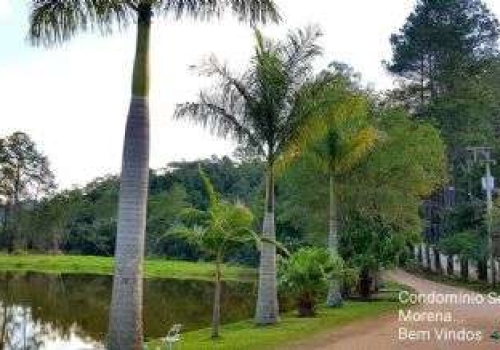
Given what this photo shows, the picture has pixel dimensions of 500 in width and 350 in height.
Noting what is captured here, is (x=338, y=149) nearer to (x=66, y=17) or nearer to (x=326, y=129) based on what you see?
(x=326, y=129)

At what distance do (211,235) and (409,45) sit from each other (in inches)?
1609

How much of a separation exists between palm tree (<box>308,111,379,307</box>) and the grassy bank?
2585 centimetres

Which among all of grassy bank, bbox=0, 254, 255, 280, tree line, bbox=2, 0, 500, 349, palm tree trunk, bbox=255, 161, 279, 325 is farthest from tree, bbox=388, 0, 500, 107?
Result: palm tree trunk, bbox=255, 161, 279, 325

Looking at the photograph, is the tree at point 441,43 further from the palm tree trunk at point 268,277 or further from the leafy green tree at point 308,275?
the palm tree trunk at point 268,277

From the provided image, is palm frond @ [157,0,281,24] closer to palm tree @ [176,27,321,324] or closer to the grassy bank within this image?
palm tree @ [176,27,321,324]

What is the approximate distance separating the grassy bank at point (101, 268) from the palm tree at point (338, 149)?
2585cm

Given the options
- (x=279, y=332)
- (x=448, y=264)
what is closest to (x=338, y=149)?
(x=279, y=332)

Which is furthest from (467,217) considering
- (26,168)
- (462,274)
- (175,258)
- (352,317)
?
(26,168)

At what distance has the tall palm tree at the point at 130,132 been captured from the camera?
44.5 feet

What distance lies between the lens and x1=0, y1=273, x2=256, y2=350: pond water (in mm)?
23969

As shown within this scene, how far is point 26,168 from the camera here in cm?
8644

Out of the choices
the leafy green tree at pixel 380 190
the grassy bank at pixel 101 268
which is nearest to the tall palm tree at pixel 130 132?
the leafy green tree at pixel 380 190

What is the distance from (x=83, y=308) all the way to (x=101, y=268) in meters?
29.4

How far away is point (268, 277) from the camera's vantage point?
21.8 m
